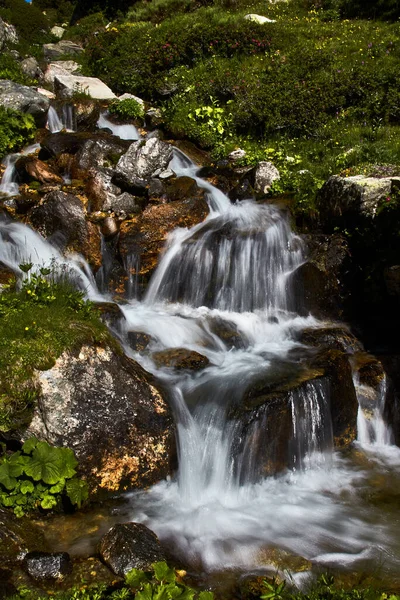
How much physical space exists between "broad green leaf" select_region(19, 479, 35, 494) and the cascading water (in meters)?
1.18

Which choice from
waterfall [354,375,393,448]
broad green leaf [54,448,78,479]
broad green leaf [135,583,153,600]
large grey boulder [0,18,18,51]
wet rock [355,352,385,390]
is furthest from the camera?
large grey boulder [0,18,18,51]

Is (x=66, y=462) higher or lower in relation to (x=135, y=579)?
higher

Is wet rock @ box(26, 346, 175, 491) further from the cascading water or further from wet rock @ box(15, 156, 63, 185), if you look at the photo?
wet rock @ box(15, 156, 63, 185)

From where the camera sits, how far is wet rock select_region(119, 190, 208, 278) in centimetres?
1019

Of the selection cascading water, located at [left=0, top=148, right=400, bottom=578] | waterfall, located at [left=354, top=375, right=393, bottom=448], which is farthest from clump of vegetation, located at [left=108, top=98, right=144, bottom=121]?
waterfall, located at [left=354, top=375, right=393, bottom=448]

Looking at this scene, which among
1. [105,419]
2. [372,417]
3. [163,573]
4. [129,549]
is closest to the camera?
[163,573]

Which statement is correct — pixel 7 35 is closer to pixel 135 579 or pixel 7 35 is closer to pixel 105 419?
pixel 105 419

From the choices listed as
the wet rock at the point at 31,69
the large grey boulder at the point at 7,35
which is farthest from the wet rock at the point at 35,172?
the large grey boulder at the point at 7,35

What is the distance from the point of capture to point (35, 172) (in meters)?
11.3

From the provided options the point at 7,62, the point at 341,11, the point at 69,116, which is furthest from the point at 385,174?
the point at 341,11

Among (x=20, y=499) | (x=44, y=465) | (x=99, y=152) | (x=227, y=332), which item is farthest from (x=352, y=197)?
(x=20, y=499)

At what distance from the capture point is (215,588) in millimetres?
4641

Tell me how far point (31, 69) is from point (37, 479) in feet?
56.3

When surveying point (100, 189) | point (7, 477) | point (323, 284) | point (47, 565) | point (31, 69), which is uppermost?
point (31, 69)
